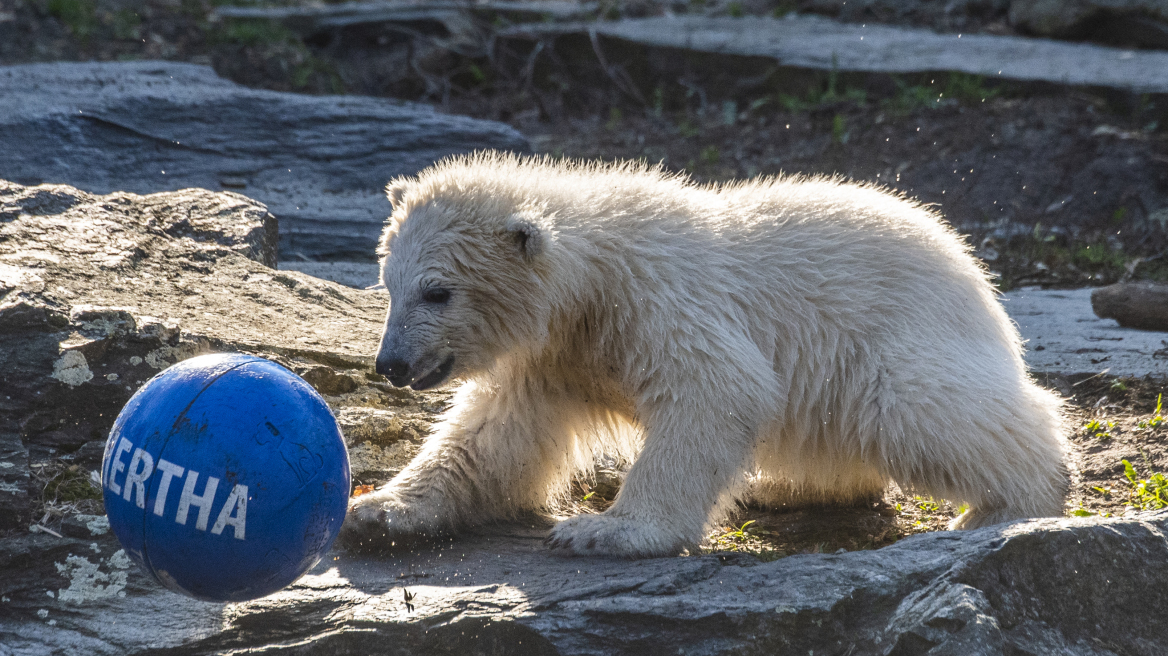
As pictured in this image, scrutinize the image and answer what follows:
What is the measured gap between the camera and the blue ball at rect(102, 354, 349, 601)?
2.74 m

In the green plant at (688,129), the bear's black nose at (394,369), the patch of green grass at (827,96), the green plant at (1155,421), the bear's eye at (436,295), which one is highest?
the patch of green grass at (827,96)

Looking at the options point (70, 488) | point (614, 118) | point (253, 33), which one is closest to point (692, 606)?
point (70, 488)

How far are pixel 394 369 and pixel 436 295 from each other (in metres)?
0.33

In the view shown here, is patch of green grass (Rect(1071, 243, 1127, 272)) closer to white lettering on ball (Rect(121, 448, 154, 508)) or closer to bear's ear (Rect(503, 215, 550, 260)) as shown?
bear's ear (Rect(503, 215, 550, 260))

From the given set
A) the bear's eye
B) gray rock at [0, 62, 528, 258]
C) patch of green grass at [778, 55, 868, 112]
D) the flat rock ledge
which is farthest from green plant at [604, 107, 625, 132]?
the flat rock ledge

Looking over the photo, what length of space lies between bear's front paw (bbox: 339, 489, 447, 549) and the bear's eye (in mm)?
735

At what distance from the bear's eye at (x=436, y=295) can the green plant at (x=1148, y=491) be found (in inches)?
110

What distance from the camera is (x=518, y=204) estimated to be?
155 inches

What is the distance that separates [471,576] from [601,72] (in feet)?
30.8

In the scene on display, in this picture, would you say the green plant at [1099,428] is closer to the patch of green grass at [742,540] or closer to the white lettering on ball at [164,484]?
the patch of green grass at [742,540]

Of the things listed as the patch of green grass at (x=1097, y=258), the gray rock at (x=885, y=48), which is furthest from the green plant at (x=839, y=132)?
the patch of green grass at (x=1097, y=258)

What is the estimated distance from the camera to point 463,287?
3.87 meters

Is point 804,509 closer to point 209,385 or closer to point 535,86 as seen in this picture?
point 209,385

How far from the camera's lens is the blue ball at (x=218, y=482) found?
274cm
